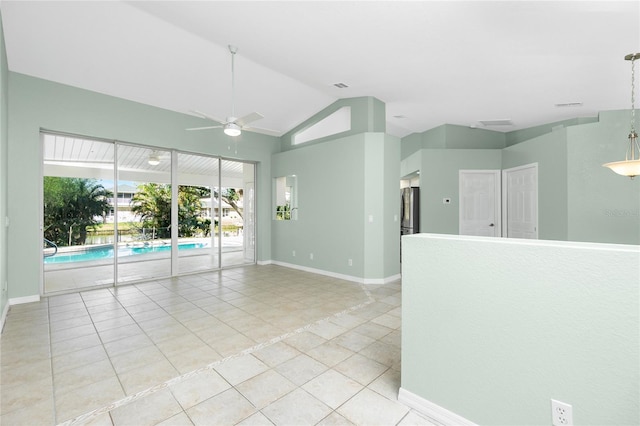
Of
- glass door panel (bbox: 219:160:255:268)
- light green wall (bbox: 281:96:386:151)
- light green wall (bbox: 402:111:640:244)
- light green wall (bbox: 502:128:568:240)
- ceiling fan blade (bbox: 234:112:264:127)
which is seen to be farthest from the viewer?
glass door panel (bbox: 219:160:255:268)

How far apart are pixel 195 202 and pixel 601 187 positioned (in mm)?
7813

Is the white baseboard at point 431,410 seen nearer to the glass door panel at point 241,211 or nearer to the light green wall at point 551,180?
the light green wall at point 551,180

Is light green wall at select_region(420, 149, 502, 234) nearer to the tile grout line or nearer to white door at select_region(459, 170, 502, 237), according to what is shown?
white door at select_region(459, 170, 502, 237)

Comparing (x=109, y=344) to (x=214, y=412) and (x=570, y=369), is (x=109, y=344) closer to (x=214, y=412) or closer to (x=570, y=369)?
(x=214, y=412)

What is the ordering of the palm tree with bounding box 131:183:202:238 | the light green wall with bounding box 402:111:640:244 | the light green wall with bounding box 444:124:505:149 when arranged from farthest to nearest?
the light green wall with bounding box 444:124:505:149, the palm tree with bounding box 131:183:202:238, the light green wall with bounding box 402:111:640:244

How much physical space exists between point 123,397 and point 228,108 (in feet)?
16.3

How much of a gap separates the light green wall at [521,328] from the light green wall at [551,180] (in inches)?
191

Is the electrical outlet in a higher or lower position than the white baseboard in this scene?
higher

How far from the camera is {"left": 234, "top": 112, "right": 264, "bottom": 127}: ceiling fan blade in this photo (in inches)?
153

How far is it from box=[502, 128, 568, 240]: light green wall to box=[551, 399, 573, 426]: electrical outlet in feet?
16.1

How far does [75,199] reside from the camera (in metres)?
4.87

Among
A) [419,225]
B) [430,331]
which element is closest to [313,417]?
[430,331]

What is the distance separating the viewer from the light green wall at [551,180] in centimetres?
509

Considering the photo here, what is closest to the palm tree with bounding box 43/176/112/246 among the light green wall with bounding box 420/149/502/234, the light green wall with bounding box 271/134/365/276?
the light green wall with bounding box 271/134/365/276
